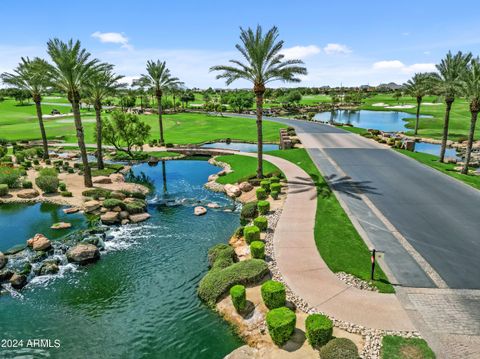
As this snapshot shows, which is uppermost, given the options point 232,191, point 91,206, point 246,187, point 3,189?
point 3,189

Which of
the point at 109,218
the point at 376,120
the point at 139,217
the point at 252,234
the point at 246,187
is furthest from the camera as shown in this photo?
the point at 376,120

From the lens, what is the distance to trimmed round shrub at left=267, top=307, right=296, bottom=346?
12.4 metres

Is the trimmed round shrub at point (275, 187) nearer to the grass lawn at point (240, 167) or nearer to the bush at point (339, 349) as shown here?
the grass lawn at point (240, 167)

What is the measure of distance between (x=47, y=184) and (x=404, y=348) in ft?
109

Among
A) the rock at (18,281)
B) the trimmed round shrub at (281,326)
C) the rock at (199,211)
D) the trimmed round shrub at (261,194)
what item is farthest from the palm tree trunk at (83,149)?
the trimmed round shrub at (281,326)

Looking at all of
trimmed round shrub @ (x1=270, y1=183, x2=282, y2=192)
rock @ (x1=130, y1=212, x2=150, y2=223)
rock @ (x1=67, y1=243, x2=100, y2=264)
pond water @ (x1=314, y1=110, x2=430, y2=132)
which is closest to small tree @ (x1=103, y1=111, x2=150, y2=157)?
rock @ (x1=130, y1=212, x2=150, y2=223)

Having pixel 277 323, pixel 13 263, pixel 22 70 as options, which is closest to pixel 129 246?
pixel 13 263

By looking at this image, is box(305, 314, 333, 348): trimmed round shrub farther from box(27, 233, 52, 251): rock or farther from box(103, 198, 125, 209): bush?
box(103, 198, 125, 209): bush

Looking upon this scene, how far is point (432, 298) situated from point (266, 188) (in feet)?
56.1

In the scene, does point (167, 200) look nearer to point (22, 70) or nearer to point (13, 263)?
point (13, 263)

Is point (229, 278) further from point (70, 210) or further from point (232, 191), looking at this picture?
point (70, 210)

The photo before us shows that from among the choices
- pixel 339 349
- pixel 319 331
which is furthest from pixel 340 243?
pixel 339 349

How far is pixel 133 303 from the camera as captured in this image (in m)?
16.7

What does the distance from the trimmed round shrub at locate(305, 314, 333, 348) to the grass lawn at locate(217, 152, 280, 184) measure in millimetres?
24283
